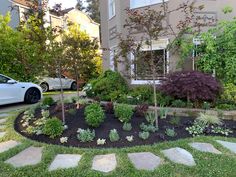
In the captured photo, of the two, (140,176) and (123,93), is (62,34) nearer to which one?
(123,93)

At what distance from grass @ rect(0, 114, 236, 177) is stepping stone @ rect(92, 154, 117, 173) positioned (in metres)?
0.07

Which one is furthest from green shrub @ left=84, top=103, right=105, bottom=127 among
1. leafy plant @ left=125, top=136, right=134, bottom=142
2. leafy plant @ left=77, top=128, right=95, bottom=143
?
leafy plant @ left=125, top=136, right=134, bottom=142

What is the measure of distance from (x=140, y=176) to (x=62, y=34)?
4117 millimetres

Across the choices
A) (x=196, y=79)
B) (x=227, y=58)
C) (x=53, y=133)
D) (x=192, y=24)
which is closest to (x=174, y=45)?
(x=192, y=24)

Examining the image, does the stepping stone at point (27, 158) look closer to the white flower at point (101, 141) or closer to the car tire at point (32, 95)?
the white flower at point (101, 141)

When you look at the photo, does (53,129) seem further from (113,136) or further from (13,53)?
(13,53)

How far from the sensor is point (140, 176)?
11.3 feet

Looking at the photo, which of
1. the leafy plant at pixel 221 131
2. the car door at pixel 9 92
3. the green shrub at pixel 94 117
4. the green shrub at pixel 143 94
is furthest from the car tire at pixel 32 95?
the leafy plant at pixel 221 131

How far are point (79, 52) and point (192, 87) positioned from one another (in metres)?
3.10

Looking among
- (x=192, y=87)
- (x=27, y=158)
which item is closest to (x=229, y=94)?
(x=192, y=87)

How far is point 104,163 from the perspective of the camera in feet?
12.6

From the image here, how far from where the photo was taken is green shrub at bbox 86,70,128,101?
8.43 m

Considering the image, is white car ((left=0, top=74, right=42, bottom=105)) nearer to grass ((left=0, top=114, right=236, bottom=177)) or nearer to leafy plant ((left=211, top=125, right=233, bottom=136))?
grass ((left=0, top=114, right=236, bottom=177))

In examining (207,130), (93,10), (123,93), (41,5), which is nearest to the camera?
(207,130)
